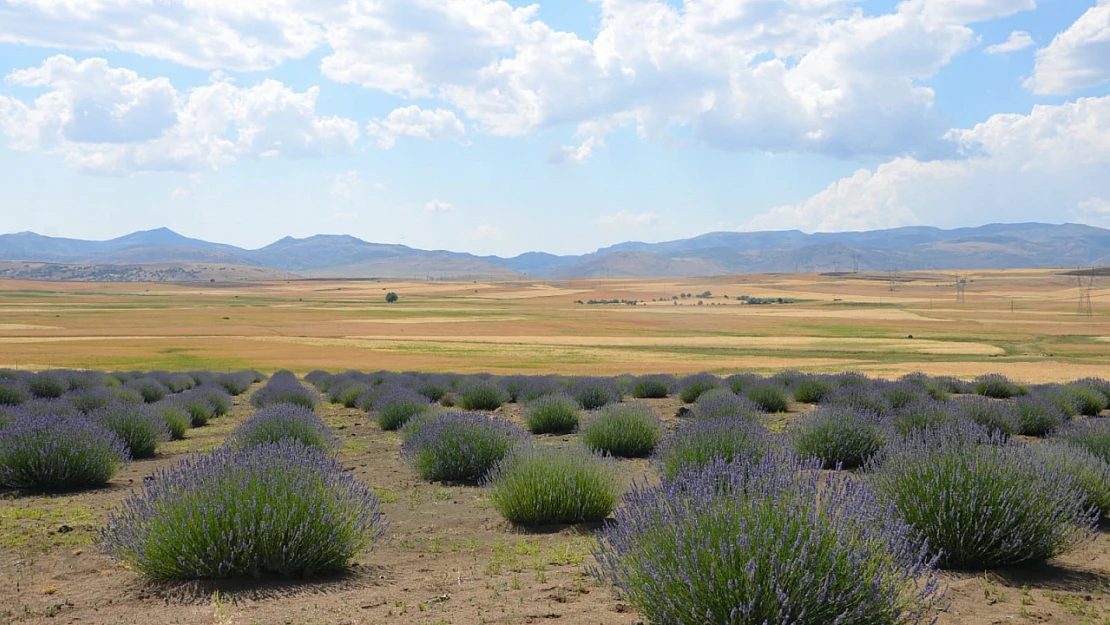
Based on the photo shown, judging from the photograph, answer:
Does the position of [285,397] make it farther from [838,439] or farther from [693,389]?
[838,439]

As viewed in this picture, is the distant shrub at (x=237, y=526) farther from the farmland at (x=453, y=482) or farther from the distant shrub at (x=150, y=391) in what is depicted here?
the distant shrub at (x=150, y=391)

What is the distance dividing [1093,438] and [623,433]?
641 centimetres

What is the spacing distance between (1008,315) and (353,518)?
107m

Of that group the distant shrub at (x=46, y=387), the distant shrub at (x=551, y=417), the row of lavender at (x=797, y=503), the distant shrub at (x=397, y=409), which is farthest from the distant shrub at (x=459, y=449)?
the distant shrub at (x=46, y=387)

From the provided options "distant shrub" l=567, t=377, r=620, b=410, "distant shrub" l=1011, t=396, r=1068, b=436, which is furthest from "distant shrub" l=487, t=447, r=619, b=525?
"distant shrub" l=567, t=377, r=620, b=410

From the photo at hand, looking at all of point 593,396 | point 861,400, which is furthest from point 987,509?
point 593,396

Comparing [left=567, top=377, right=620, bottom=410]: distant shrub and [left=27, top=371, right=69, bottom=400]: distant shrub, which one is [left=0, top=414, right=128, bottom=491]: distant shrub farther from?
[left=27, top=371, right=69, bottom=400]: distant shrub

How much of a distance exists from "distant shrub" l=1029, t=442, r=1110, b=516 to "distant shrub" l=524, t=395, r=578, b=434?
30.5 feet

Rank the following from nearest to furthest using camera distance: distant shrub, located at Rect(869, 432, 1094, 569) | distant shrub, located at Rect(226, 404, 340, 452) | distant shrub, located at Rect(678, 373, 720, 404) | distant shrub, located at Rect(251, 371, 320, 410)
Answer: distant shrub, located at Rect(869, 432, 1094, 569), distant shrub, located at Rect(226, 404, 340, 452), distant shrub, located at Rect(251, 371, 320, 410), distant shrub, located at Rect(678, 373, 720, 404)

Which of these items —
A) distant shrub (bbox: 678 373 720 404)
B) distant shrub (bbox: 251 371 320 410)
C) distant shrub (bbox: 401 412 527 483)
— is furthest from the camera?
distant shrub (bbox: 678 373 720 404)

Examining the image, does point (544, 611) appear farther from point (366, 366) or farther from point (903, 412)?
point (366, 366)

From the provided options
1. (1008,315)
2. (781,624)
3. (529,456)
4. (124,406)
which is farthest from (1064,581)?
(1008,315)

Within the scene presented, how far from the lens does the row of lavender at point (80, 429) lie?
11031 mm

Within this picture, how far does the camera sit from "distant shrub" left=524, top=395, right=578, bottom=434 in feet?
55.8
